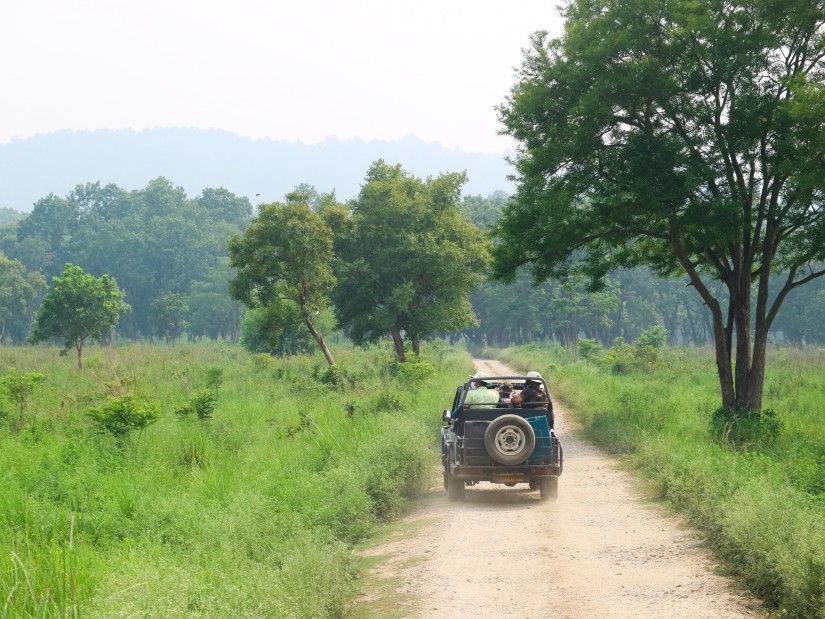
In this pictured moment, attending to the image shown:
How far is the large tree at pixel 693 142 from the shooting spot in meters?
18.2

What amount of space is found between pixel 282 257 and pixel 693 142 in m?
16.6

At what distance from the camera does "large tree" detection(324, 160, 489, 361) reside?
36062 mm

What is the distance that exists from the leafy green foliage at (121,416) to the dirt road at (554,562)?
20.1 ft

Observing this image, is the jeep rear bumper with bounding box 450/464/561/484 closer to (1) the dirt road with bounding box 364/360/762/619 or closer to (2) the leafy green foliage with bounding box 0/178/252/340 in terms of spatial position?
(1) the dirt road with bounding box 364/360/762/619

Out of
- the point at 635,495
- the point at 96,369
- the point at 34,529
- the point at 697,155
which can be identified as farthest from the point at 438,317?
the point at 34,529

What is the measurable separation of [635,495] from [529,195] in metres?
10.2

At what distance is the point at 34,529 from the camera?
9406mm

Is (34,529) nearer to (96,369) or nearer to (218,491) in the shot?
(218,491)

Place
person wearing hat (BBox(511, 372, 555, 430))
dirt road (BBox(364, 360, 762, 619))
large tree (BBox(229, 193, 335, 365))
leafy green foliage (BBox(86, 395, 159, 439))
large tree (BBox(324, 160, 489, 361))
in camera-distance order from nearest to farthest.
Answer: dirt road (BBox(364, 360, 762, 619)), person wearing hat (BBox(511, 372, 555, 430)), leafy green foliage (BBox(86, 395, 159, 439)), large tree (BBox(229, 193, 335, 365)), large tree (BBox(324, 160, 489, 361))

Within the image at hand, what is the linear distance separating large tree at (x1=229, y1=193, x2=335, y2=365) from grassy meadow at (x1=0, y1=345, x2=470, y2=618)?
308 inches

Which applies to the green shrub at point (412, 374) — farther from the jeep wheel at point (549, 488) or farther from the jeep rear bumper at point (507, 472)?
the jeep rear bumper at point (507, 472)

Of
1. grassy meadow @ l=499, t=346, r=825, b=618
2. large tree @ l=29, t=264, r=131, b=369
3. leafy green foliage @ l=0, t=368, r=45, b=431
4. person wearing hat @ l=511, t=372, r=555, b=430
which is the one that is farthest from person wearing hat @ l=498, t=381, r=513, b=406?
large tree @ l=29, t=264, r=131, b=369

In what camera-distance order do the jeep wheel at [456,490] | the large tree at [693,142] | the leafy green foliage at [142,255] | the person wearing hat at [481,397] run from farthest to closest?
the leafy green foliage at [142,255]
the large tree at [693,142]
the person wearing hat at [481,397]
the jeep wheel at [456,490]

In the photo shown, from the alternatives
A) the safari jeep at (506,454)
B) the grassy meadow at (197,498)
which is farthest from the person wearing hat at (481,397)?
the grassy meadow at (197,498)
